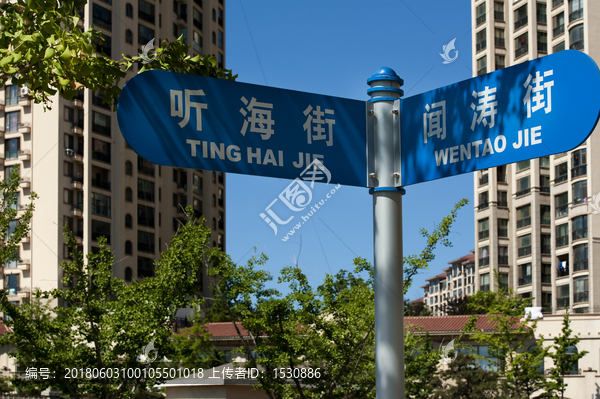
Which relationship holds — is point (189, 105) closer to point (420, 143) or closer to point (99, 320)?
point (420, 143)

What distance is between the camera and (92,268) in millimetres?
18734

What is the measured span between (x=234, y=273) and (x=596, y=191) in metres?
33.2

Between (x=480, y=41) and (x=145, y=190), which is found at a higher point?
(x=480, y=41)

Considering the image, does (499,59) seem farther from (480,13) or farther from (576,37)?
(576,37)

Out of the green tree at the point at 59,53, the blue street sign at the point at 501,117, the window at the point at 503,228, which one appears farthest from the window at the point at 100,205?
the blue street sign at the point at 501,117

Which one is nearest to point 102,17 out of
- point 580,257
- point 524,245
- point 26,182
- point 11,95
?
point 11,95

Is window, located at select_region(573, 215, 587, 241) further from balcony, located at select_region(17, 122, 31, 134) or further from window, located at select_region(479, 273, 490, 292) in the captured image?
balcony, located at select_region(17, 122, 31, 134)

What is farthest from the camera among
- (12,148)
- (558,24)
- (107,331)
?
(558,24)

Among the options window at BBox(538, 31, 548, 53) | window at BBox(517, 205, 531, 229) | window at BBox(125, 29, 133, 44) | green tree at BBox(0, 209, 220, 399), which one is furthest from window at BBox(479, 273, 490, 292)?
green tree at BBox(0, 209, 220, 399)

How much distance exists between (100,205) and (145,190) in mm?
4414

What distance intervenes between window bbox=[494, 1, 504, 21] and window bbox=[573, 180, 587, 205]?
17.3 meters

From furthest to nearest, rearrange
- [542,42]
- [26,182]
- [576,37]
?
[542,42] < [576,37] < [26,182]

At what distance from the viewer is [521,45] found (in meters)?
54.4

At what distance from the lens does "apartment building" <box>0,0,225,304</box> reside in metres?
44.8
